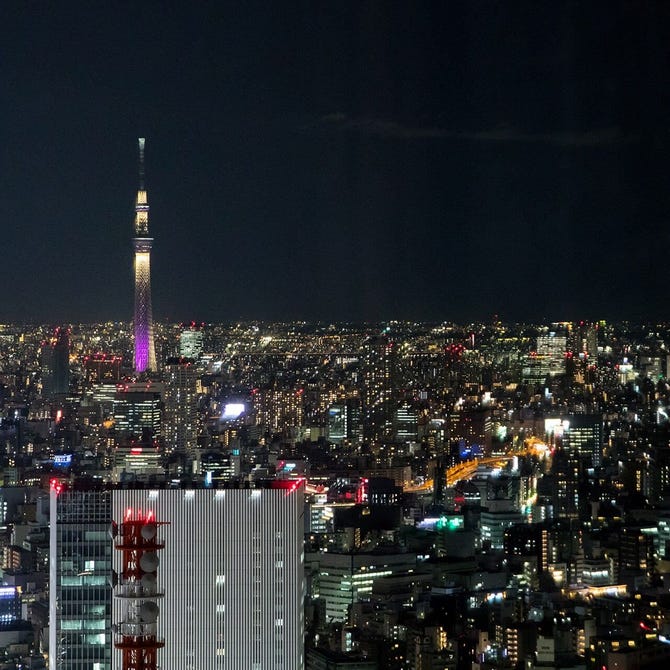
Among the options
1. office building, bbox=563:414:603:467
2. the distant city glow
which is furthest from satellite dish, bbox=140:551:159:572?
the distant city glow

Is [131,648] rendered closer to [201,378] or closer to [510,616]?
[510,616]

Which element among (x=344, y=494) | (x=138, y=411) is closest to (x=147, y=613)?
(x=344, y=494)

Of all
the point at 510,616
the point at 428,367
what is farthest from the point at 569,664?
the point at 428,367

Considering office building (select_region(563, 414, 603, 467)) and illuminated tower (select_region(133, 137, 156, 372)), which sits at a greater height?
illuminated tower (select_region(133, 137, 156, 372))

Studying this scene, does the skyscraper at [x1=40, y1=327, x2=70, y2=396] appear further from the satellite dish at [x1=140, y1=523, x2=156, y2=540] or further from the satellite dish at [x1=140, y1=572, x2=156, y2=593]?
the satellite dish at [x1=140, y1=572, x2=156, y2=593]

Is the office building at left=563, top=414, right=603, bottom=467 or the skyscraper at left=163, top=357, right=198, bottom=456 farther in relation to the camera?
the skyscraper at left=163, top=357, right=198, bottom=456

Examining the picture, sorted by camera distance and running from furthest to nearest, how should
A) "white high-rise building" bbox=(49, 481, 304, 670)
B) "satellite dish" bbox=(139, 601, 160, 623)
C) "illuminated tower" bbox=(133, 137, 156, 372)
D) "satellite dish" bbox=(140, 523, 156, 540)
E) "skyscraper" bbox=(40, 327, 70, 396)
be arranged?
"skyscraper" bbox=(40, 327, 70, 396), "illuminated tower" bbox=(133, 137, 156, 372), "white high-rise building" bbox=(49, 481, 304, 670), "satellite dish" bbox=(140, 523, 156, 540), "satellite dish" bbox=(139, 601, 160, 623)

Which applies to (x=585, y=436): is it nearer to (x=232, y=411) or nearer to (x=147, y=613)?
(x=232, y=411)

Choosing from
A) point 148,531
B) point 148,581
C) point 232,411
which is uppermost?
point 232,411
